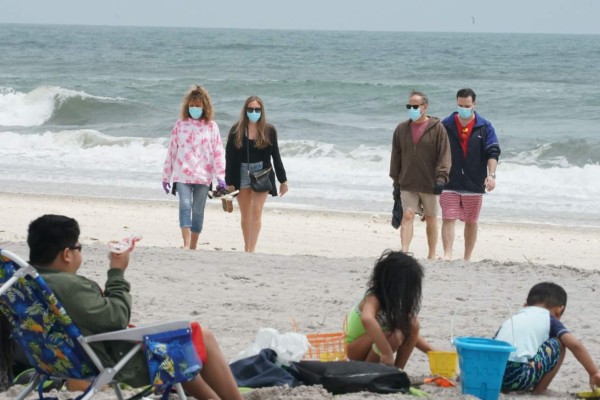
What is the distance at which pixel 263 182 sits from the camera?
29.2ft

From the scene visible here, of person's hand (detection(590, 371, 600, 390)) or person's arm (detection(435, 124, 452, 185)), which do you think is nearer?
person's hand (detection(590, 371, 600, 390))

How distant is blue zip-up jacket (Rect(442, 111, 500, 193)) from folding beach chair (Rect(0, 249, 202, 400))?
517 centimetres

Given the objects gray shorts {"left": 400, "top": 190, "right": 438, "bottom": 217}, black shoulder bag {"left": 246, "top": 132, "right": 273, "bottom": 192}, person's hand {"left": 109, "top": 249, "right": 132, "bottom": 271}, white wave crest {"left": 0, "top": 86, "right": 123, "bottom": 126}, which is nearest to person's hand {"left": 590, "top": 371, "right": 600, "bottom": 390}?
person's hand {"left": 109, "top": 249, "right": 132, "bottom": 271}

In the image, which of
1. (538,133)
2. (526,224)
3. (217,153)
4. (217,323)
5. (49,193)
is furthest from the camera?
(538,133)

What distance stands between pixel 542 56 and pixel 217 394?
58.7 m

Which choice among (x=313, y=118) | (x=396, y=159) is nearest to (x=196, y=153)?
(x=396, y=159)

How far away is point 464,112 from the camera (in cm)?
873

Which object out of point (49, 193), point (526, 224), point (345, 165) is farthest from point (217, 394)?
point (345, 165)

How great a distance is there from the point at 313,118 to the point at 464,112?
1721 cm

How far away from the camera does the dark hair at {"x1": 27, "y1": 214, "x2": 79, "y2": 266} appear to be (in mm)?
4117

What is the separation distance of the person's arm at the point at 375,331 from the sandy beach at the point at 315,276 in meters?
0.27

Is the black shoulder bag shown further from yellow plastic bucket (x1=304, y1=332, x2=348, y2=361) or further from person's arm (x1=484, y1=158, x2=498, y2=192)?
yellow plastic bucket (x1=304, y1=332, x2=348, y2=361)

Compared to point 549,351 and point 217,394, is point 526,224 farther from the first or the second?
point 217,394

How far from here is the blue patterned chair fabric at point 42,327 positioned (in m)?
3.89
